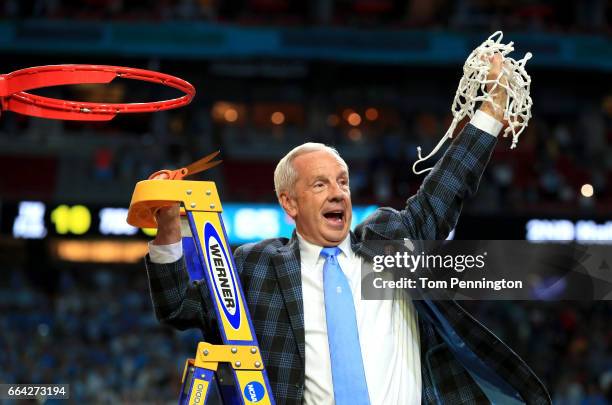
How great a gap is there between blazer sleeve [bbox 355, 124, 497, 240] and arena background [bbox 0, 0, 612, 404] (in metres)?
9.81

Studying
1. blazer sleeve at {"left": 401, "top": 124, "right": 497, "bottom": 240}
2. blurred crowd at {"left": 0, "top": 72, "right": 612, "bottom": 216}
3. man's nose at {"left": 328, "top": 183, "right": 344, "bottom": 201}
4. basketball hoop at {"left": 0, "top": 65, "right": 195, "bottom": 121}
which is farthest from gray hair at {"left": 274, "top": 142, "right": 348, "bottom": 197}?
blurred crowd at {"left": 0, "top": 72, "right": 612, "bottom": 216}

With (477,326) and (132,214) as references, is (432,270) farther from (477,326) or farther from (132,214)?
(132,214)

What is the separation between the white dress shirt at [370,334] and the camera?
3.42 meters

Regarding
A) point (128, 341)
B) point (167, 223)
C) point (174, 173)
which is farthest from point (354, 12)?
point (167, 223)

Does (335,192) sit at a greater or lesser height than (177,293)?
greater

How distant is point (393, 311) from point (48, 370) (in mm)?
10034

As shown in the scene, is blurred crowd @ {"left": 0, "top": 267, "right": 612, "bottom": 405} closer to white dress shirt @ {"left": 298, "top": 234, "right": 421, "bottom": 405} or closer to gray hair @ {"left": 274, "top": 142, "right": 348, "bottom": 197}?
gray hair @ {"left": 274, "top": 142, "right": 348, "bottom": 197}

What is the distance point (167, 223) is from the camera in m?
3.31

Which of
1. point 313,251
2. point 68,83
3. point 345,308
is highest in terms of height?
point 68,83

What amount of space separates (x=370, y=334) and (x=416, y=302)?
7.8 inches

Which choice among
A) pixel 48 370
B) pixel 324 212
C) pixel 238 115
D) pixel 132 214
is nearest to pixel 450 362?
pixel 324 212

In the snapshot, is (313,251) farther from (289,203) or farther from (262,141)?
(262,141)

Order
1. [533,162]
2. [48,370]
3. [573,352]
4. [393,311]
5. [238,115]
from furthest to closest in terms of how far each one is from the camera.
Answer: [238,115]
[533,162]
[573,352]
[48,370]
[393,311]

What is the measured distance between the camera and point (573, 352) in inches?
597
